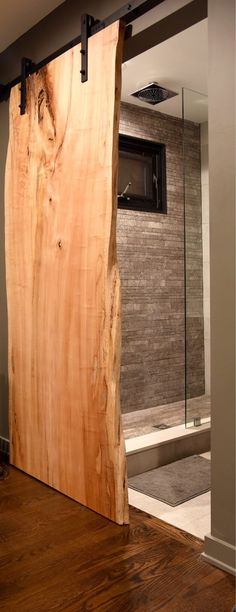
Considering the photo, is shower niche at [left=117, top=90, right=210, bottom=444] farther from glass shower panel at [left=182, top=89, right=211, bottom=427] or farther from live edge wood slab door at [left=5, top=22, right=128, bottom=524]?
live edge wood slab door at [left=5, top=22, right=128, bottom=524]

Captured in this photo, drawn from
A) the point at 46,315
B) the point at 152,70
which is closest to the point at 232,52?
the point at 46,315

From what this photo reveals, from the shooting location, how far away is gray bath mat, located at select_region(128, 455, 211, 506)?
8.25 feet

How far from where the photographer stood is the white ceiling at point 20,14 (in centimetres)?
247

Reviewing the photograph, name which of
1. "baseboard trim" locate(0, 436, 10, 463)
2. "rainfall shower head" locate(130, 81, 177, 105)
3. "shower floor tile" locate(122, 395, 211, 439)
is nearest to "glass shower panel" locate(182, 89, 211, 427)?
"shower floor tile" locate(122, 395, 211, 439)

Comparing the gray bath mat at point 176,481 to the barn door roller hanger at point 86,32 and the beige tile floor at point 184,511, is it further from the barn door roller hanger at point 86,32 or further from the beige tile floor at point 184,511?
the barn door roller hanger at point 86,32

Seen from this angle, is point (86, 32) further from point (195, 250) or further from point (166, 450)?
point (166, 450)

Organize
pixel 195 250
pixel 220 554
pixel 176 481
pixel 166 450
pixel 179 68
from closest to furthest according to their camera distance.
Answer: pixel 220 554, pixel 176 481, pixel 166 450, pixel 195 250, pixel 179 68

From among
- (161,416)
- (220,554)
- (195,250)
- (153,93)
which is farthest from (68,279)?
(153,93)

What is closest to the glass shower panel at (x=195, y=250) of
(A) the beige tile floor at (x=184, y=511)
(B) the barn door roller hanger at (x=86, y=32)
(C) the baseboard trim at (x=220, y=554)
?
(A) the beige tile floor at (x=184, y=511)

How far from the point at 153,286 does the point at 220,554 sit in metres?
2.59

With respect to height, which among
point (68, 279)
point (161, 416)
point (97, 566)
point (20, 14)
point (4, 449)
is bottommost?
point (97, 566)

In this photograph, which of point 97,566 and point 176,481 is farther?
point 176,481

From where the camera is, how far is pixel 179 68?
3.25 meters

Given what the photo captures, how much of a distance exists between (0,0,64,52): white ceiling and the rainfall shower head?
3.58 ft
